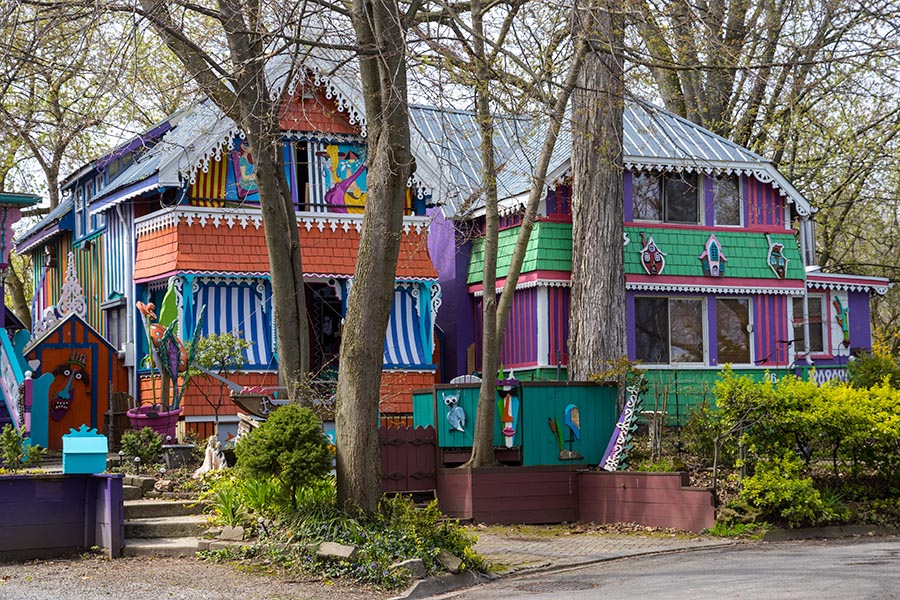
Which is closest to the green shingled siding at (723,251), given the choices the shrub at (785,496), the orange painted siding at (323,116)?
the orange painted siding at (323,116)

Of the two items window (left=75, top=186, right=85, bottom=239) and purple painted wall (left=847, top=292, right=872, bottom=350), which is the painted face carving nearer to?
window (left=75, top=186, right=85, bottom=239)

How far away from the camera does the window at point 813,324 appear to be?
26891 millimetres

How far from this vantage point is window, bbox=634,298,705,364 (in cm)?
2469

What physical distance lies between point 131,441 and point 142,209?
8135 mm

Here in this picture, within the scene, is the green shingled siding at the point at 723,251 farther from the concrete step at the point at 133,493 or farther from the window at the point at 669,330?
the concrete step at the point at 133,493

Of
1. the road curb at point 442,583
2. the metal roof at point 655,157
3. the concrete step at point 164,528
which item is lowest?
the road curb at point 442,583

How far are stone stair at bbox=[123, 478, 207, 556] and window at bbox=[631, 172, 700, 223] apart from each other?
1326 cm

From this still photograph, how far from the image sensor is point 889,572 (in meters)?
11.5

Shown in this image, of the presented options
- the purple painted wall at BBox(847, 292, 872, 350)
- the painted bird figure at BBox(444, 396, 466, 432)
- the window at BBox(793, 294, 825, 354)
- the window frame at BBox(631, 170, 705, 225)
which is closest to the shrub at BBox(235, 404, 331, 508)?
the painted bird figure at BBox(444, 396, 466, 432)

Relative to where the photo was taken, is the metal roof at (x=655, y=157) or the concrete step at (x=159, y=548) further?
the metal roof at (x=655, y=157)

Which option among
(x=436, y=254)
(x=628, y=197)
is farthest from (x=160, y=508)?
(x=628, y=197)

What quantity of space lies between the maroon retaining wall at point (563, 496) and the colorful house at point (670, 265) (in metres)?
6.77

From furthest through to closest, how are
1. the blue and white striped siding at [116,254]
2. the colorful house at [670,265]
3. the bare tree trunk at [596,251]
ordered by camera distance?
the colorful house at [670,265] < the blue and white striped siding at [116,254] < the bare tree trunk at [596,251]

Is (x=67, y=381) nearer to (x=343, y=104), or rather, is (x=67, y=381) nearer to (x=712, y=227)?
(x=343, y=104)
